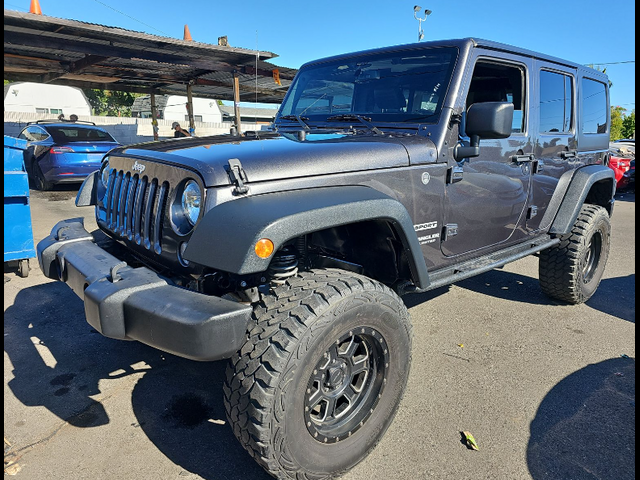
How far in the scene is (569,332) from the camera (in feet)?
12.5

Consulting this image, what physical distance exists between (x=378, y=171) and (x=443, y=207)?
0.56 meters

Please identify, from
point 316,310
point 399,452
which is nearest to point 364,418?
point 399,452

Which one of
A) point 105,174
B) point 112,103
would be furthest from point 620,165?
point 112,103

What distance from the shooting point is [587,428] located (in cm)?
259

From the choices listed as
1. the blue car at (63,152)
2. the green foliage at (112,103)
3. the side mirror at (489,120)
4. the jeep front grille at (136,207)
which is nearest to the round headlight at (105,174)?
the jeep front grille at (136,207)

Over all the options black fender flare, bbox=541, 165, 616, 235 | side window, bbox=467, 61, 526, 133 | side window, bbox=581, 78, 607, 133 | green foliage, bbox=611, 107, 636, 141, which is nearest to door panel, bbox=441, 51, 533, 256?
side window, bbox=467, 61, 526, 133

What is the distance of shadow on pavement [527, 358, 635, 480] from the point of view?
228 centimetres

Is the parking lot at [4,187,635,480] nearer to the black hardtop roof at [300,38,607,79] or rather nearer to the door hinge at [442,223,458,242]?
the door hinge at [442,223,458,242]

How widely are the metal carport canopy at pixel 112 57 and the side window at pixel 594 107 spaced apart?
174 inches

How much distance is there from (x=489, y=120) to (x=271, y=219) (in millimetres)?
1544

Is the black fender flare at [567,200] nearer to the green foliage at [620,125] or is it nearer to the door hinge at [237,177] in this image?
the door hinge at [237,177]

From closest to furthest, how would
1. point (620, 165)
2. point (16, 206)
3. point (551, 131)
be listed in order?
1. point (551, 131)
2. point (16, 206)
3. point (620, 165)

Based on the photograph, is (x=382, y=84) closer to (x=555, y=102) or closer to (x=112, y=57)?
(x=555, y=102)

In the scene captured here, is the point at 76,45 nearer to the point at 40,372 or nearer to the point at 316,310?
the point at 40,372
